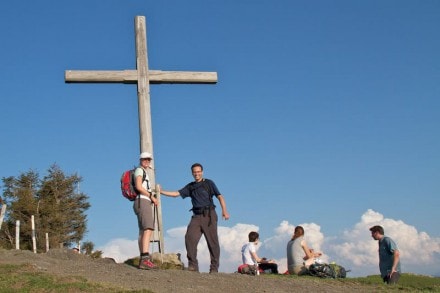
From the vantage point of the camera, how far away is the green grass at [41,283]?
9.88 metres

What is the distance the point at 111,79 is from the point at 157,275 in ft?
19.5

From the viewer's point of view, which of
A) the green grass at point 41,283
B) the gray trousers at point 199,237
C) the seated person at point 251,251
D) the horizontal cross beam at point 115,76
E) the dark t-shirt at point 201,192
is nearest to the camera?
the green grass at point 41,283

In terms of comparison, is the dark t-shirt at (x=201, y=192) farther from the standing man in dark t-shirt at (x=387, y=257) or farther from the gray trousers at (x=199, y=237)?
the standing man in dark t-shirt at (x=387, y=257)

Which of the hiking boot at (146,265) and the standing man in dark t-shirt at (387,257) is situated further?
the standing man in dark t-shirt at (387,257)

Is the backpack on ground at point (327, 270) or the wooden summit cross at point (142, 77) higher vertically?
the wooden summit cross at point (142, 77)

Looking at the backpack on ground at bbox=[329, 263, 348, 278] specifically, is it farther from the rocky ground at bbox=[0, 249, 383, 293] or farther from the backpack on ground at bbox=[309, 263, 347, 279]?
the rocky ground at bbox=[0, 249, 383, 293]

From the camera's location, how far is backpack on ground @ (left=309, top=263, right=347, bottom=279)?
13.8 m

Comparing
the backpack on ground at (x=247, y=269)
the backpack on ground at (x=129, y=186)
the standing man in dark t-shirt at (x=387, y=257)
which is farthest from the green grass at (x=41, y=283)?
the standing man in dark t-shirt at (x=387, y=257)

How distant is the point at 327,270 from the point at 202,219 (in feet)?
9.30

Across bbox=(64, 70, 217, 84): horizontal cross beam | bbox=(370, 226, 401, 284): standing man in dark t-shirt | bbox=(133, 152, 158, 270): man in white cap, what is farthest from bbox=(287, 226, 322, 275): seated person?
bbox=(64, 70, 217, 84): horizontal cross beam

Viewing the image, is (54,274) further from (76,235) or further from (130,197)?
(76,235)

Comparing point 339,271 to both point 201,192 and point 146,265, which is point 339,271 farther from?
A: point 146,265

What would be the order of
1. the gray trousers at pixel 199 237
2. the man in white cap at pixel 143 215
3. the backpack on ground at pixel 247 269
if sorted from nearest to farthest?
the man in white cap at pixel 143 215, the gray trousers at pixel 199 237, the backpack on ground at pixel 247 269

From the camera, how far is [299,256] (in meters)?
14.5
